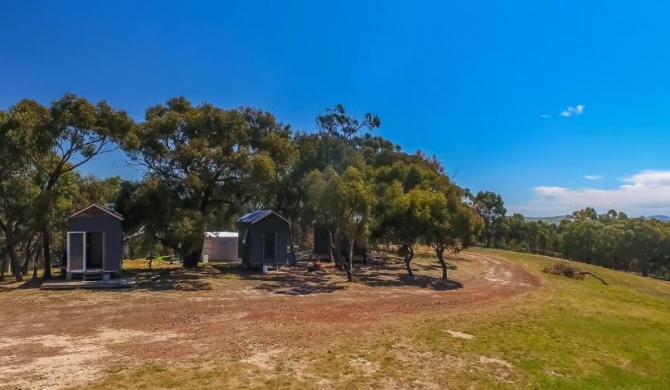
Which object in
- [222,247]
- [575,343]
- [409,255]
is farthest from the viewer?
[222,247]

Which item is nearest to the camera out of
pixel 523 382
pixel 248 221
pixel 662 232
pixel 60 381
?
pixel 60 381

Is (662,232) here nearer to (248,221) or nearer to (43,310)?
(248,221)

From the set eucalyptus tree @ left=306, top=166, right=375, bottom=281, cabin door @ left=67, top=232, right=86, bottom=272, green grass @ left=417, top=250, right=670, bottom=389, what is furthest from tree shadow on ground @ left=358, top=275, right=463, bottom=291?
cabin door @ left=67, top=232, right=86, bottom=272

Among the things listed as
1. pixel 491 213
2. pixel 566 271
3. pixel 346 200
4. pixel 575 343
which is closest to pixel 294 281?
pixel 346 200

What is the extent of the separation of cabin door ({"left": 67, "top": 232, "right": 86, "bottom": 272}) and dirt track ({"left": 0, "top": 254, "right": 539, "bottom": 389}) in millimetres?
2546

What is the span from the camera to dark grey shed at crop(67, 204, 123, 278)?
2105 centimetres

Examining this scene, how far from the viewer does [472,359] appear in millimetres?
11273

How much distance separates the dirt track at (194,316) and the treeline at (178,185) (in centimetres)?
320

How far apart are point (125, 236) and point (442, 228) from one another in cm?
1876

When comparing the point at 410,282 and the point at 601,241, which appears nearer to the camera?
the point at 410,282

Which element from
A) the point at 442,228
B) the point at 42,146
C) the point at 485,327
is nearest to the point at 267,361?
the point at 485,327

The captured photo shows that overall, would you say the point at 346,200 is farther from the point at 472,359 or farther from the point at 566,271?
the point at 566,271

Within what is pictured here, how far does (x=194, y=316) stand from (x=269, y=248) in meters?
13.6

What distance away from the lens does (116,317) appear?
46.2ft
